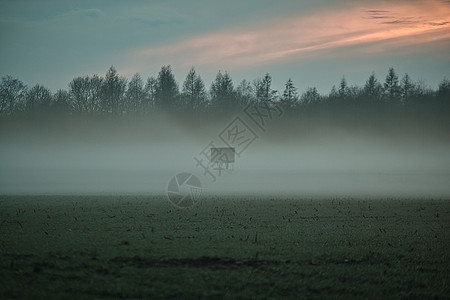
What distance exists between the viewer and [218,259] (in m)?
11.7

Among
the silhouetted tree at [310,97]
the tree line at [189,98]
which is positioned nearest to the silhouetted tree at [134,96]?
the tree line at [189,98]

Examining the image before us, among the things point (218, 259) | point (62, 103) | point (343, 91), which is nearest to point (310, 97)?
point (343, 91)

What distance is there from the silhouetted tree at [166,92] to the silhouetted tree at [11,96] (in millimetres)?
39800

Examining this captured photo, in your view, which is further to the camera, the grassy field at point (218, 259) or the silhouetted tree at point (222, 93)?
the silhouetted tree at point (222, 93)

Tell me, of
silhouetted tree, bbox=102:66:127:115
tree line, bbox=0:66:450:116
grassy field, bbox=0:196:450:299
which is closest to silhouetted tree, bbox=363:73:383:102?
tree line, bbox=0:66:450:116

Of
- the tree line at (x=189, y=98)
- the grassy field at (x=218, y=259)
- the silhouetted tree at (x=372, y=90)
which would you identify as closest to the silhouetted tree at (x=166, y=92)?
the tree line at (x=189, y=98)

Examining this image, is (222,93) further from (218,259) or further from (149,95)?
(218,259)

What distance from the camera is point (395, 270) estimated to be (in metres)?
11.7

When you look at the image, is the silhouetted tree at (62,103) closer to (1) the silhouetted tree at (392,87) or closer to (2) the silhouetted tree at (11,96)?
(2) the silhouetted tree at (11,96)

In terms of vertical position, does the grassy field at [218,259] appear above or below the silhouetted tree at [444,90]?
below

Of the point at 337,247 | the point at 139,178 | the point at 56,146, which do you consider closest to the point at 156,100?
the point at 56,146

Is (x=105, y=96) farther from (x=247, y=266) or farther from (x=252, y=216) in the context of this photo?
(x=247, y=266)

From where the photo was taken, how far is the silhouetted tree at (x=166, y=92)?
128500mm

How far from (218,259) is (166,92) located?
120785 millimetres
